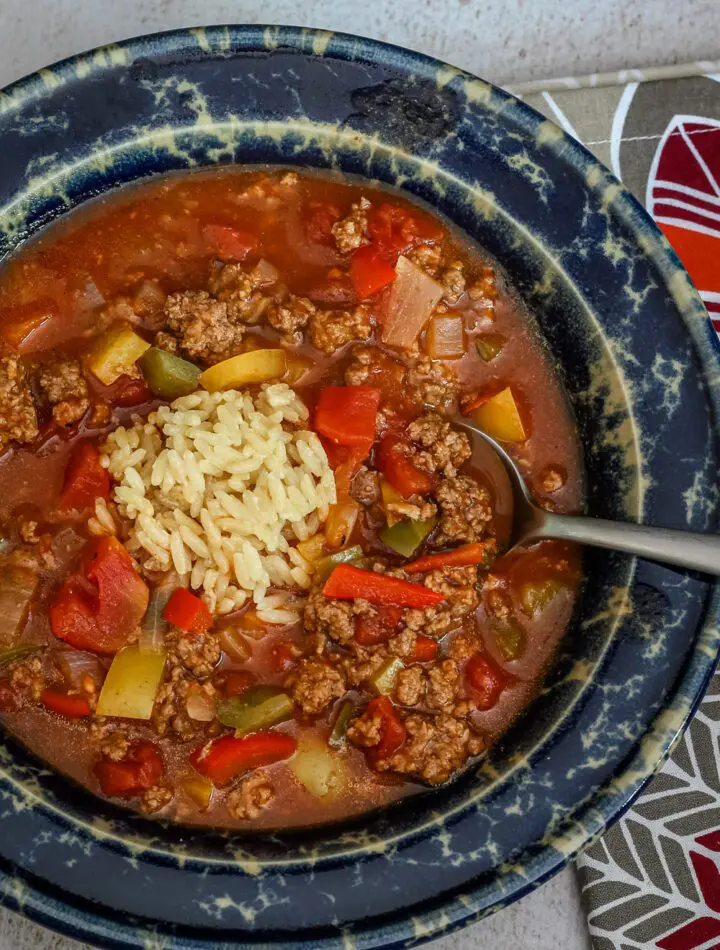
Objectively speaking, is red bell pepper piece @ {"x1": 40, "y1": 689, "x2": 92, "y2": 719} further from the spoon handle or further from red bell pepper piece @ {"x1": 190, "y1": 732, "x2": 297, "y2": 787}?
the spoon handle

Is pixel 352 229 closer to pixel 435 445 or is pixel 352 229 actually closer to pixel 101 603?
pixel 435 445

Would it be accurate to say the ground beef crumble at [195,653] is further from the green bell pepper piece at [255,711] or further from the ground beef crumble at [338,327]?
the ground beef crumble at [338,327]

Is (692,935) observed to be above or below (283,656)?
below

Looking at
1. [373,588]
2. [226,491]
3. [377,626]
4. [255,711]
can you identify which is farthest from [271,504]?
[255,711]

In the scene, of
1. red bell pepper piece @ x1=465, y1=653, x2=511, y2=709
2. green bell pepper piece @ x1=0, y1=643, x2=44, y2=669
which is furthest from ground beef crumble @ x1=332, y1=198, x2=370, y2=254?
green bell pepper piece @ x1=0, y1=643, x2=44, y2=669

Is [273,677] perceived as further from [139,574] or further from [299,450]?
[299,450]
